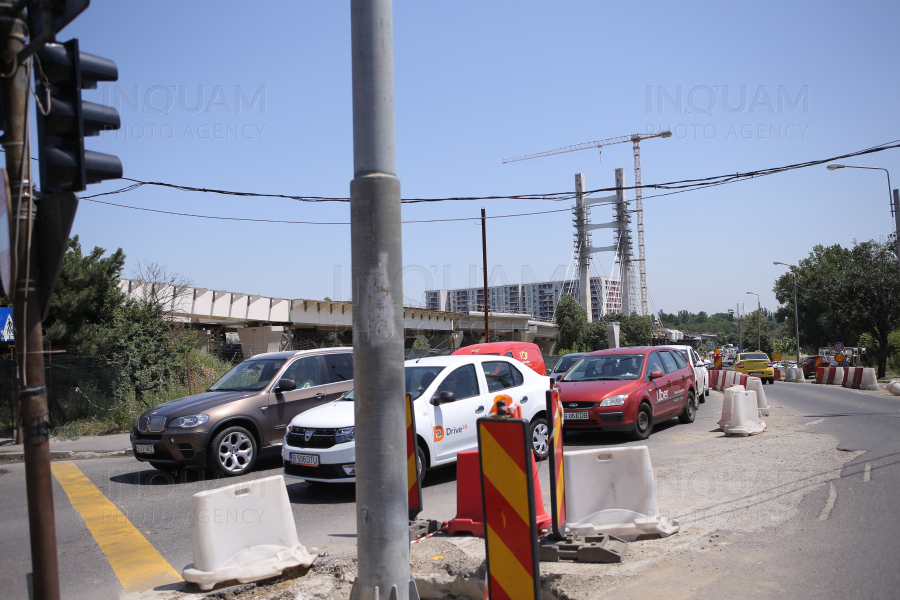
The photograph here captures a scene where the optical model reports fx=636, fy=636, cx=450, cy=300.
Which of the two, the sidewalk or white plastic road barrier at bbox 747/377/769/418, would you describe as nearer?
the sidewalk

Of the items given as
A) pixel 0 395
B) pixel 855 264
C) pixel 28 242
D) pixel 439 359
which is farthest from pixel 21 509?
pixel 855 264

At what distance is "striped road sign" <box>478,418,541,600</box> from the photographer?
374 centimetres

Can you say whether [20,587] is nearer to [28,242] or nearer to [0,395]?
[28,242]

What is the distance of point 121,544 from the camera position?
5.97 metres

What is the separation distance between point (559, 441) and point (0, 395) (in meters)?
16.6

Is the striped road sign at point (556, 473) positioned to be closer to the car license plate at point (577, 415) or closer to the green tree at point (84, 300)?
the car license plate at point (577, 415)

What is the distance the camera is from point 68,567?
532 cm

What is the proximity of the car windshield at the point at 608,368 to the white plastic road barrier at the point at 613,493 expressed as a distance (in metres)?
6.91

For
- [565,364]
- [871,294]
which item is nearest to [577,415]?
[565,364]

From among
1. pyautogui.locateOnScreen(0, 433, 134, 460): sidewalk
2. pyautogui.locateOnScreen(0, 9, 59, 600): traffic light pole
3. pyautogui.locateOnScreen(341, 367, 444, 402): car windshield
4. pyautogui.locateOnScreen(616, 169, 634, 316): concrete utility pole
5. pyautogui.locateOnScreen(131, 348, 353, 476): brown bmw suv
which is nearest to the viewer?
pyautogui.locateOnScreen(0, 9, 59, 600): traffic light pole

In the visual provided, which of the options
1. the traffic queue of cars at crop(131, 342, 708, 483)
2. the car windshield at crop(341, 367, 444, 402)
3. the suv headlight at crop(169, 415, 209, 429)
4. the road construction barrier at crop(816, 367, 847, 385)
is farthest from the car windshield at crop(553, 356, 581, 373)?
the suv headlight at crop(169, 415, 209, 429)

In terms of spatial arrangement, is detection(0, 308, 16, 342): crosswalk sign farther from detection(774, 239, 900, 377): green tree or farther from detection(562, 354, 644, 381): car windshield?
detection(774, 239, 900, 377): green tree

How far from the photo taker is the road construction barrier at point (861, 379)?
2367cm

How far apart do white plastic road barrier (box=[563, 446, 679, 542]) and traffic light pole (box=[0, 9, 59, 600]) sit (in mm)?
3709
